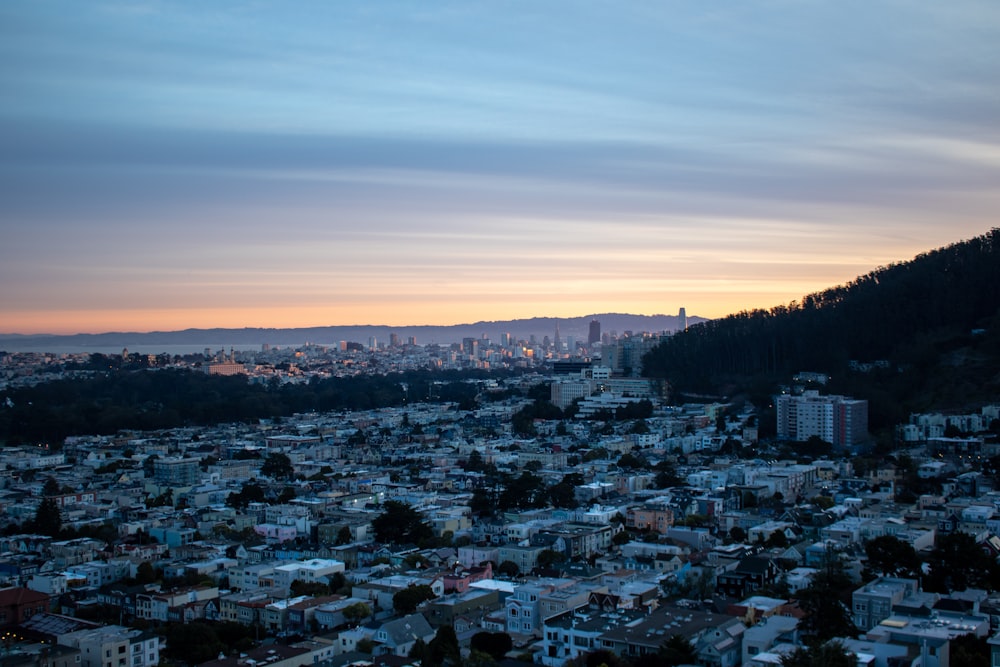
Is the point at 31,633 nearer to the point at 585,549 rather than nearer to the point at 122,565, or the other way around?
the point at 122,565

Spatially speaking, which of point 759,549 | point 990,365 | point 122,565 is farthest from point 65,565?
point 990,365

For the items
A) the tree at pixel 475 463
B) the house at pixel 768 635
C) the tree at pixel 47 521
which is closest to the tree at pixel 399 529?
the tree at pixel 47 521

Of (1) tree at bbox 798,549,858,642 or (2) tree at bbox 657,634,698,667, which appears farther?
(1) tree at bbox 798,549,858,642

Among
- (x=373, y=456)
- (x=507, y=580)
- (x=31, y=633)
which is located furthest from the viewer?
(x=373, y=456)

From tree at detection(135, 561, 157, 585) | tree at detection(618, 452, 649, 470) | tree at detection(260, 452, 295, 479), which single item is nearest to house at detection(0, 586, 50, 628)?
tree at detection(135, 561, 157, 585)

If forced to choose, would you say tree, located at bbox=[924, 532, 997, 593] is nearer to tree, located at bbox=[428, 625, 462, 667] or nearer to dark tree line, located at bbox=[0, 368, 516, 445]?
tree, located at bbox=[428, 625, 462, 667]

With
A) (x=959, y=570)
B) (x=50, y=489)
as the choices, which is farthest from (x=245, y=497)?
(x=959, y=570)
